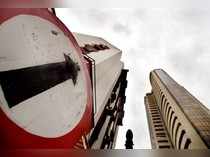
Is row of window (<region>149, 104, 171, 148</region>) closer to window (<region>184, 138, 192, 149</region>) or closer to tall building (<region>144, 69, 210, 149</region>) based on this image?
tall building (<region>144, 69, 210, 149</region>)

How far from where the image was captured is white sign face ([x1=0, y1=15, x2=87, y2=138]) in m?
2.36

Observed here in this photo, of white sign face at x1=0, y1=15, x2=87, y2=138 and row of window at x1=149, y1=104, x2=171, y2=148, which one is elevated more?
white sign face at x1=0, y1=15, x2=87, y2=138

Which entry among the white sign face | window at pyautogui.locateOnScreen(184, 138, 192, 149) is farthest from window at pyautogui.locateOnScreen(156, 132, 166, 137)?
the white sign face

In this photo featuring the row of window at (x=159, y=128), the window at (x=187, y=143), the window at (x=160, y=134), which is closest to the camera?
the window at (x=187, y=143)

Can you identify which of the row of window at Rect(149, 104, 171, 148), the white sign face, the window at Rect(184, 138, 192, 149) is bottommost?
the row of window at Rect(149, 104, 171, 148)

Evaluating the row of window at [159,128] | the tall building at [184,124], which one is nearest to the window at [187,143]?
the tall building at [184,124]

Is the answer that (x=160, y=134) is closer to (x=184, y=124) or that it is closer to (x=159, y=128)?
(x=159, y=128)

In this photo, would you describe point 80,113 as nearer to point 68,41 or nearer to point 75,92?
point 75,92

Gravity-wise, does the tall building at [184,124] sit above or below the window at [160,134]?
above

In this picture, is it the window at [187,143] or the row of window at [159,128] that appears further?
the row of window at [159,128]

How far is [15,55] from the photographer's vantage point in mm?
2484

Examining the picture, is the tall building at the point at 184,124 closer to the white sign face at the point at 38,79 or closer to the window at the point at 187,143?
the window at the point at 187,143

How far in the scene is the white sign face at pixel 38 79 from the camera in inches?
93.0
